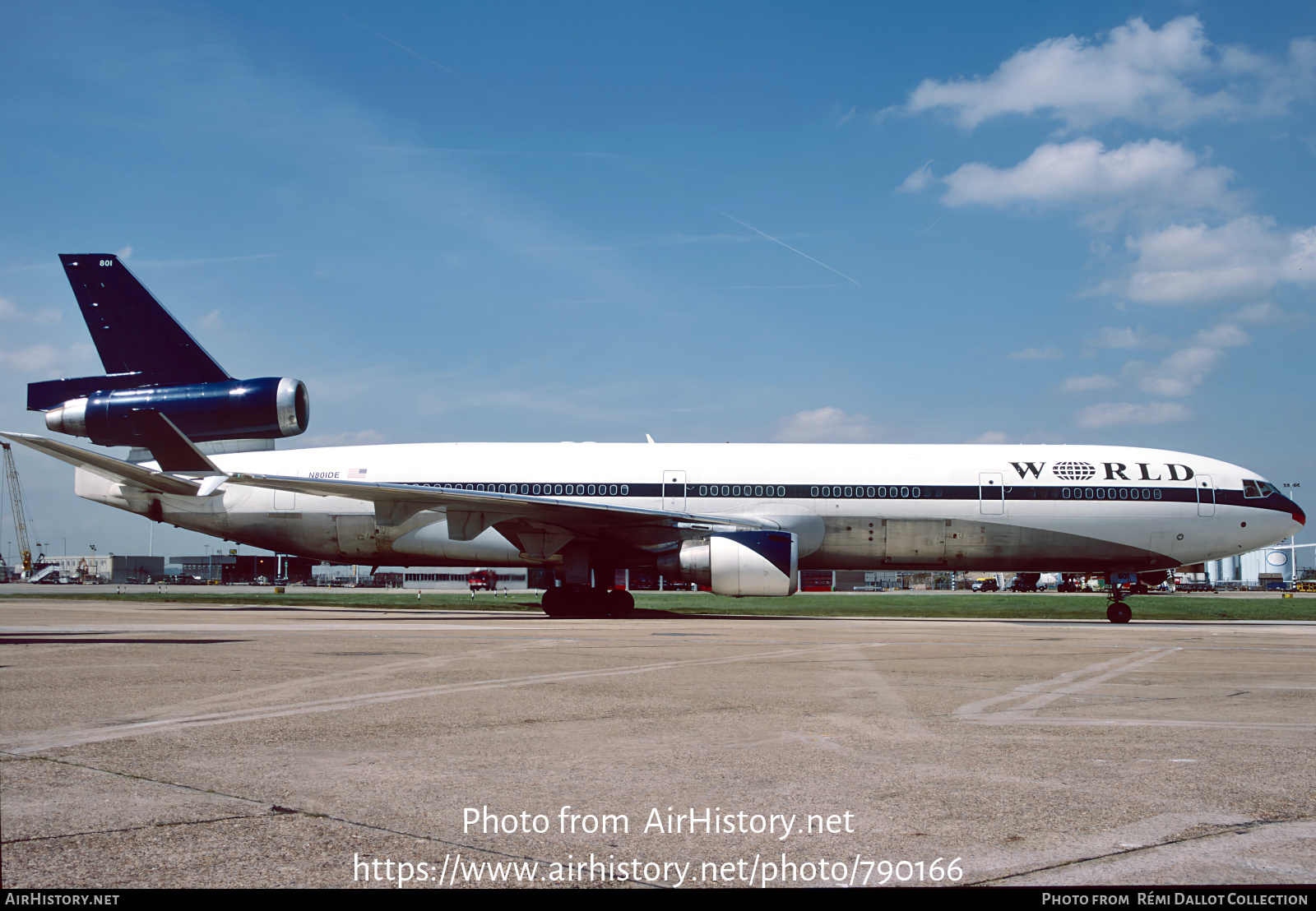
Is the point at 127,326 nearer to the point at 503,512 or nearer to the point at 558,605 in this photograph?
the point at 503,512

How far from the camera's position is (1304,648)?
45.8ft

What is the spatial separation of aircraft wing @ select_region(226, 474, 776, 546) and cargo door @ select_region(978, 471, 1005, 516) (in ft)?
17.4

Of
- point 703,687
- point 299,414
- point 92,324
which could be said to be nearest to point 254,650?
point 703,687

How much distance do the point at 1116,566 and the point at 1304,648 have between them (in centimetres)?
951

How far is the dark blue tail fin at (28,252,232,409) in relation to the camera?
2384 cm

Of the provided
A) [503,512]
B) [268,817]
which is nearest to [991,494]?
[503,512]

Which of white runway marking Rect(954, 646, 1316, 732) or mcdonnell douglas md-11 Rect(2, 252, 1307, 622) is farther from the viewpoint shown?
mcdonnell douglas md-11 Rect(2, 252, 1307, 622)

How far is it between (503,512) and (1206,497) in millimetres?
17561

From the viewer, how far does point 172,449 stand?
66.3 feet

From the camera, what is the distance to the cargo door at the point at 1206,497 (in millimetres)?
23031

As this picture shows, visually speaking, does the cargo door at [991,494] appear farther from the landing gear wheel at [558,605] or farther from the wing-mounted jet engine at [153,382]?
the wing-mounted jet engine at [153,382]

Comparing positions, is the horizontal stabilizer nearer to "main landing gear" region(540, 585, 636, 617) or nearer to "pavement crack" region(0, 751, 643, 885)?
"main landing gear" region(540, 585, 636, 617)

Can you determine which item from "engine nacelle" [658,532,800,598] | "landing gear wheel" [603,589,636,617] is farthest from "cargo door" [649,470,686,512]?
"landing gear wheel" [603,589,636,617]

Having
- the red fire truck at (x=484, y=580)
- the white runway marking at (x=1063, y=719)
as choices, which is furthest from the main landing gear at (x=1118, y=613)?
the red fire truck at (x=484, y=580)
